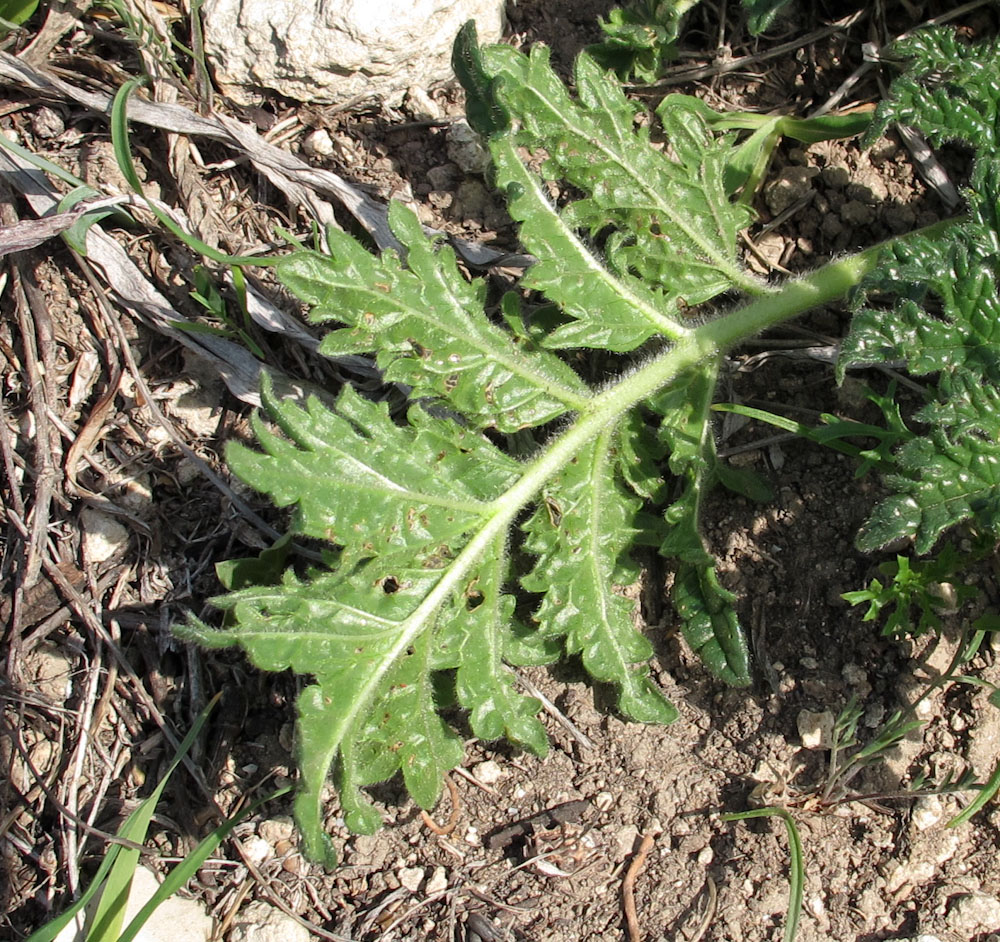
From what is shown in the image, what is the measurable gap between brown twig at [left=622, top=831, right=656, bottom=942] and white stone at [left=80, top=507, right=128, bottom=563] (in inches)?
81.2

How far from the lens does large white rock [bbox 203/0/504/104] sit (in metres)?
3.58

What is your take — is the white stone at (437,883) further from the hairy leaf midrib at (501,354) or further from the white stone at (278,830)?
the hairy leaf midrib at (501,354)

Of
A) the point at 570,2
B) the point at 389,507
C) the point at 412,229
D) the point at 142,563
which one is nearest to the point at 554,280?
the point at 412,229

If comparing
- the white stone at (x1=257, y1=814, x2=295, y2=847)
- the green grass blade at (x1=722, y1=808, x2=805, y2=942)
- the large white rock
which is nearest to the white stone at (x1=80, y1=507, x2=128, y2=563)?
the white stone at (x1=257, y1=814, x2=295, y2=847)

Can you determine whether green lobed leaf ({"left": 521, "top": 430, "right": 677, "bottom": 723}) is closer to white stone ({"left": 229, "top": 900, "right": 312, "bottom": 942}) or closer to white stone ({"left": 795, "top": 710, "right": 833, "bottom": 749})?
white stone ({"left": 795, "top": 710, "right": 833, "bottom": 749})

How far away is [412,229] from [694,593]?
1.47 metres

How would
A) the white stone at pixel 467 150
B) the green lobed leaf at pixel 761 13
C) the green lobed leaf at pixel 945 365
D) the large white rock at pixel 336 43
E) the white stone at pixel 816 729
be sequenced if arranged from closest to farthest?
the green lobed leaf at pixel 945 365 < the white stone at pixel 816 729 < the green lobed leaf at pixel 761 13 < the large white rock at pixel 336 43 < the white stone at pixel 467 150

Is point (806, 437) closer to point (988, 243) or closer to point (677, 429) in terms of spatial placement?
point (677, 429)

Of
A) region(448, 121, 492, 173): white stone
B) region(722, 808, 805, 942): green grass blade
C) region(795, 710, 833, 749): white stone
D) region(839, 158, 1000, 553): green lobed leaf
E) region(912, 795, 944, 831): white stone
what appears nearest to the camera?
region(839, 158, 1000, 553): green lobed leaf

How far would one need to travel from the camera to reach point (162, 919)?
3.09 metres

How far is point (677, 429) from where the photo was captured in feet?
10.2

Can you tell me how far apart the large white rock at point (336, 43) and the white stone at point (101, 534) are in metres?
1.70

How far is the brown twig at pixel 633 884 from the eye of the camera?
2.99 meters

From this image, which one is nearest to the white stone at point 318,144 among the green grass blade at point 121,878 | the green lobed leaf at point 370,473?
the green lobed leaf at point 370,473
